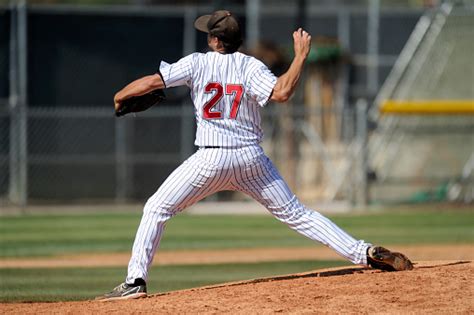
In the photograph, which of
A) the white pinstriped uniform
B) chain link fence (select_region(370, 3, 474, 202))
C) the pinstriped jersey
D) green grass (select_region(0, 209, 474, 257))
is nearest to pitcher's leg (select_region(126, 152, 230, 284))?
the white pinstriped uniform

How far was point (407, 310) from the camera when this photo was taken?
6551 mm

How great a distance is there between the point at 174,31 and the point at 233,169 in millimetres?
16213

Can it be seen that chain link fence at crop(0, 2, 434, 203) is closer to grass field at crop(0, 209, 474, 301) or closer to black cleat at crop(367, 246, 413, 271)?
grass field at crop(0, 209, 474, 301)

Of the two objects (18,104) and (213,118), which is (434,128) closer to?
(18,104)

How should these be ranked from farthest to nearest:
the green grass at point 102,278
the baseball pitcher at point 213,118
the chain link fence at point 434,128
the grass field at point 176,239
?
1. the chain link fence at point 434,128
2. the grass field at point 176,239
3. the green grass at point 102,278
4. the baseball pitcher at point 213,118

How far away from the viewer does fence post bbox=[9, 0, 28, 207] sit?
20.5 metres

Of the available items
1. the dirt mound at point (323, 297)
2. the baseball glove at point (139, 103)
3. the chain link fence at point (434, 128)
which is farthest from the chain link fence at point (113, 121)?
the baseball glove at point (139, 103)

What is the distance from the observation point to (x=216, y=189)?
7395mm

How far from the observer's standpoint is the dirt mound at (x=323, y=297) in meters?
6.67

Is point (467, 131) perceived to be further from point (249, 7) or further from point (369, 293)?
point (369, 293)

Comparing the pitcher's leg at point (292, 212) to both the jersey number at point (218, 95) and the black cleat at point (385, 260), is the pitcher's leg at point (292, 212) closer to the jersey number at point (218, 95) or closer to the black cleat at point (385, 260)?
the black cleat at point (385, 260)

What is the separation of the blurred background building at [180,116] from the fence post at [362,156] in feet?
0.10

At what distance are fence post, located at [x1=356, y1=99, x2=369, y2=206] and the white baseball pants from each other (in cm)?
1330

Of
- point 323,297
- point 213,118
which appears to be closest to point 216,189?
point 213,118
